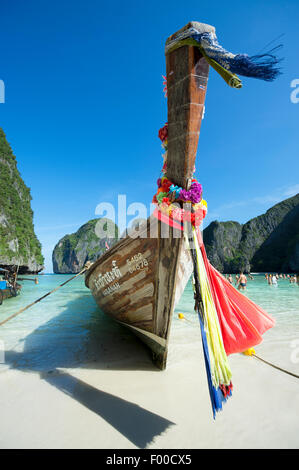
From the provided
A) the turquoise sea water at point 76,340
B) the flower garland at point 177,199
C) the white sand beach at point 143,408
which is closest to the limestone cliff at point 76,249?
the turquoise sea water at point 76,340

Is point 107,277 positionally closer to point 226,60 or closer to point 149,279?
point 149,279

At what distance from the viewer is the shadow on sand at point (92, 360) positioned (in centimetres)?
218

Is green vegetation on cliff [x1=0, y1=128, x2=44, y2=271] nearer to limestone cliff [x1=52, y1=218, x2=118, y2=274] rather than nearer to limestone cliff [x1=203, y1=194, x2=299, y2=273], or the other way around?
limestone cliff [x1=52, y1=218, x2=118, y2=274]

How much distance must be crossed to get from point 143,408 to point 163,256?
1730 millimetres

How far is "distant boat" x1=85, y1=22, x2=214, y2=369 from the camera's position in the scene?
7.07ft

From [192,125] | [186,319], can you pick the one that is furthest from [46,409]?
[186,319]

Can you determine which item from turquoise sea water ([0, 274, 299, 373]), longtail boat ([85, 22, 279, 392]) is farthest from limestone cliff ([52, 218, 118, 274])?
longtail boat ([85, 22, 279, 392])

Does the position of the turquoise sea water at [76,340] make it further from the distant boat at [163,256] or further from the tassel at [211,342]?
the tassel at [211,342]

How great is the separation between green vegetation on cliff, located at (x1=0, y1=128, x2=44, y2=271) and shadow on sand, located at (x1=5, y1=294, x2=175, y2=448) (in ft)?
120

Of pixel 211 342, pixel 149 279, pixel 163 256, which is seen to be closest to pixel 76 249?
pixel 149 279

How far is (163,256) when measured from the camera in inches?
115

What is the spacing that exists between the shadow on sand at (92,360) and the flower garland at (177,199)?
7.00ft
